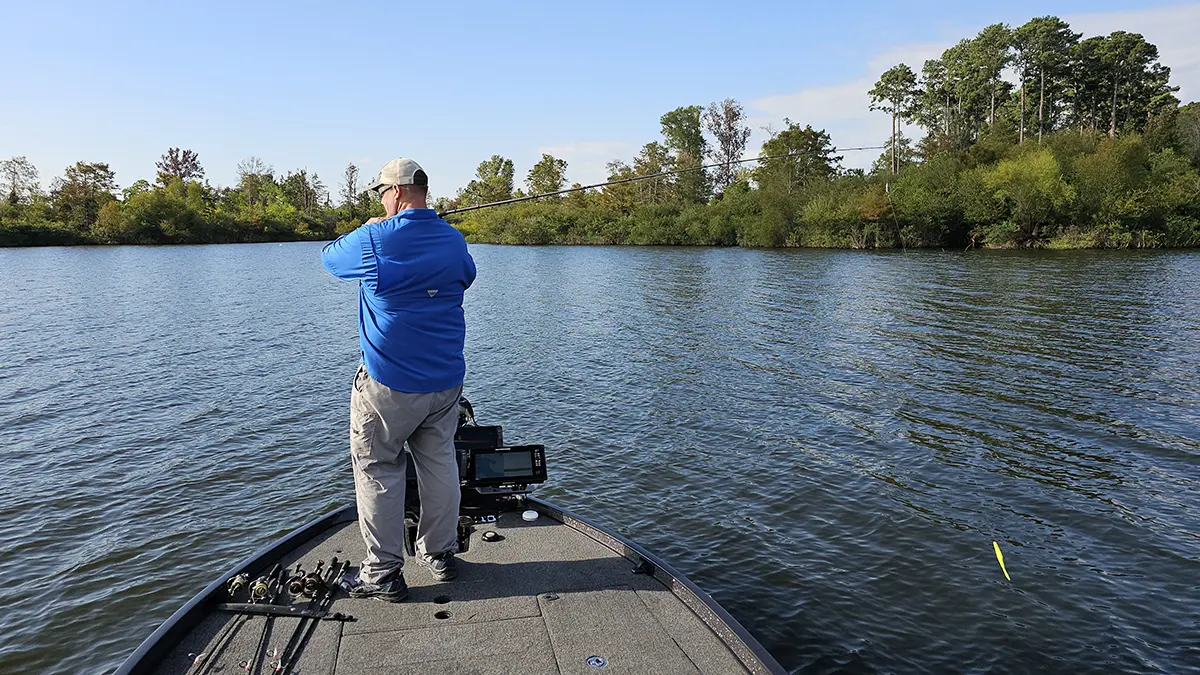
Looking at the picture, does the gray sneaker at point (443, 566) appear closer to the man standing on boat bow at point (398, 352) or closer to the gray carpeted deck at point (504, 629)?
the gray carpeted deck at point (504, 629)

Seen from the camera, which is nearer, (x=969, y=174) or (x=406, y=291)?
(x=406, y=291)

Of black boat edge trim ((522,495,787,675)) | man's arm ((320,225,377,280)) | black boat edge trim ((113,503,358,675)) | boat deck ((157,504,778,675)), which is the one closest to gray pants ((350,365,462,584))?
boat deck ((157,504,778,675))

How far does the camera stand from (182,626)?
3875 millimetres

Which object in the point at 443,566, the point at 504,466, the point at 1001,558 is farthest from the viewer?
the point at 1001,558

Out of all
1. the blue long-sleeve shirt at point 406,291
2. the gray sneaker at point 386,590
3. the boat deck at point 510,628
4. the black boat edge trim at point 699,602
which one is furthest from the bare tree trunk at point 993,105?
the gray sneaker at point 386,590

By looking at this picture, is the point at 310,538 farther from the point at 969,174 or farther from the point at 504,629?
the point at 969,174

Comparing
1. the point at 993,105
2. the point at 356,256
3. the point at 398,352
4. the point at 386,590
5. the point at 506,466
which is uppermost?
the point at 993,105

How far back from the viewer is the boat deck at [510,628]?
12.2 ft

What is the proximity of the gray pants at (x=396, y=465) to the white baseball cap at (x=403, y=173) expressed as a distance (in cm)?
108

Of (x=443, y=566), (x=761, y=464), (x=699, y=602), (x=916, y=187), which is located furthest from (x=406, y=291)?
(x=916, y=187)

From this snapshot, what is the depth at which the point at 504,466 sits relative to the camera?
5.45 meters

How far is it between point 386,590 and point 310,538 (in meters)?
1.18

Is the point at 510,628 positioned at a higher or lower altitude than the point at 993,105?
lower

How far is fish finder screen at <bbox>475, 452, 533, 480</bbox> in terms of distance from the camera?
542 cm
